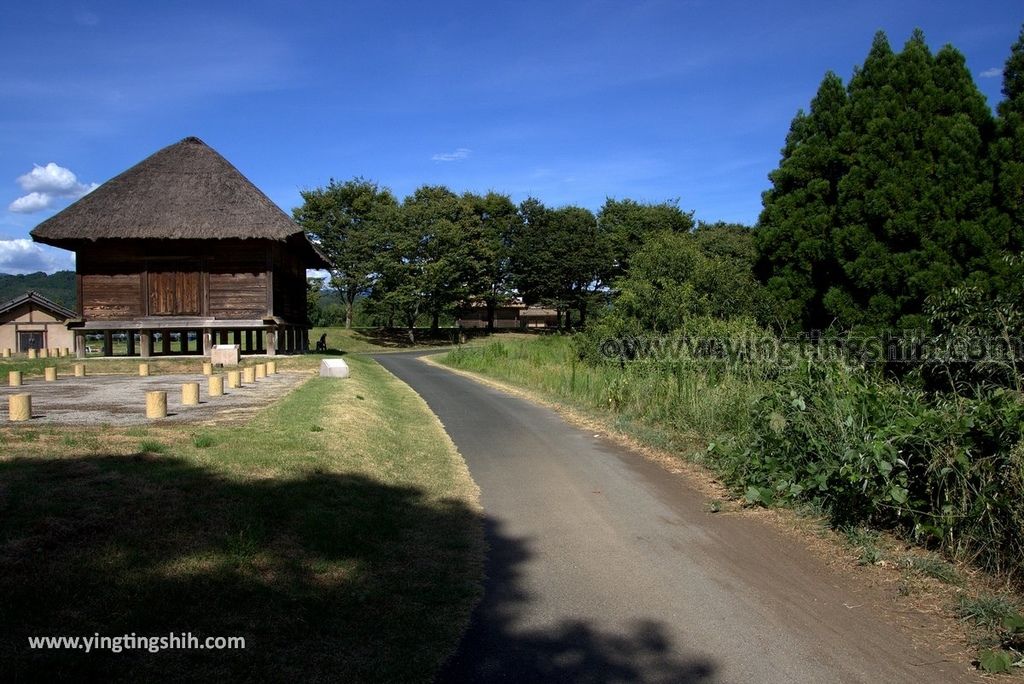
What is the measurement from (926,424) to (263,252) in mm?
24976

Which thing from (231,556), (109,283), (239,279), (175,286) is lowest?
(231,556)

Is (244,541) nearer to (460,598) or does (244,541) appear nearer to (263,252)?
(460,598)

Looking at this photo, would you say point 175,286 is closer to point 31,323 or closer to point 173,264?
point 173,264

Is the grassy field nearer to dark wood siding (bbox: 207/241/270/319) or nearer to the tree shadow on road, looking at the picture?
the tree shadow on road


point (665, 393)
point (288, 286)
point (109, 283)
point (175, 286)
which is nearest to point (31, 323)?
point (109, 283)

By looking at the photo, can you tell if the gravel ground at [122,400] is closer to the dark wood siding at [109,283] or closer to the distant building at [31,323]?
the dark wood siding at [109,283]

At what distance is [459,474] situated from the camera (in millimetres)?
8562

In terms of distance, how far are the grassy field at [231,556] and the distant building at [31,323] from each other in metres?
38.8

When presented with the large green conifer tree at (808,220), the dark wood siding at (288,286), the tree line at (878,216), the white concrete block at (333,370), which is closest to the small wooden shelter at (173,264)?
the dark wood siding at (288,286)

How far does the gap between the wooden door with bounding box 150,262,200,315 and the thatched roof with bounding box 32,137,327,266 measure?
150cm

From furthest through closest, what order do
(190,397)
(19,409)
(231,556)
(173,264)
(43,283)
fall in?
(43,283), (173,264), (190,397), (19,409), (231,556)

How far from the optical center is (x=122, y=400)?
13.0 meters

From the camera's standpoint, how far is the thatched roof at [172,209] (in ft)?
84.0

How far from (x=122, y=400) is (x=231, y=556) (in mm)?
9830
